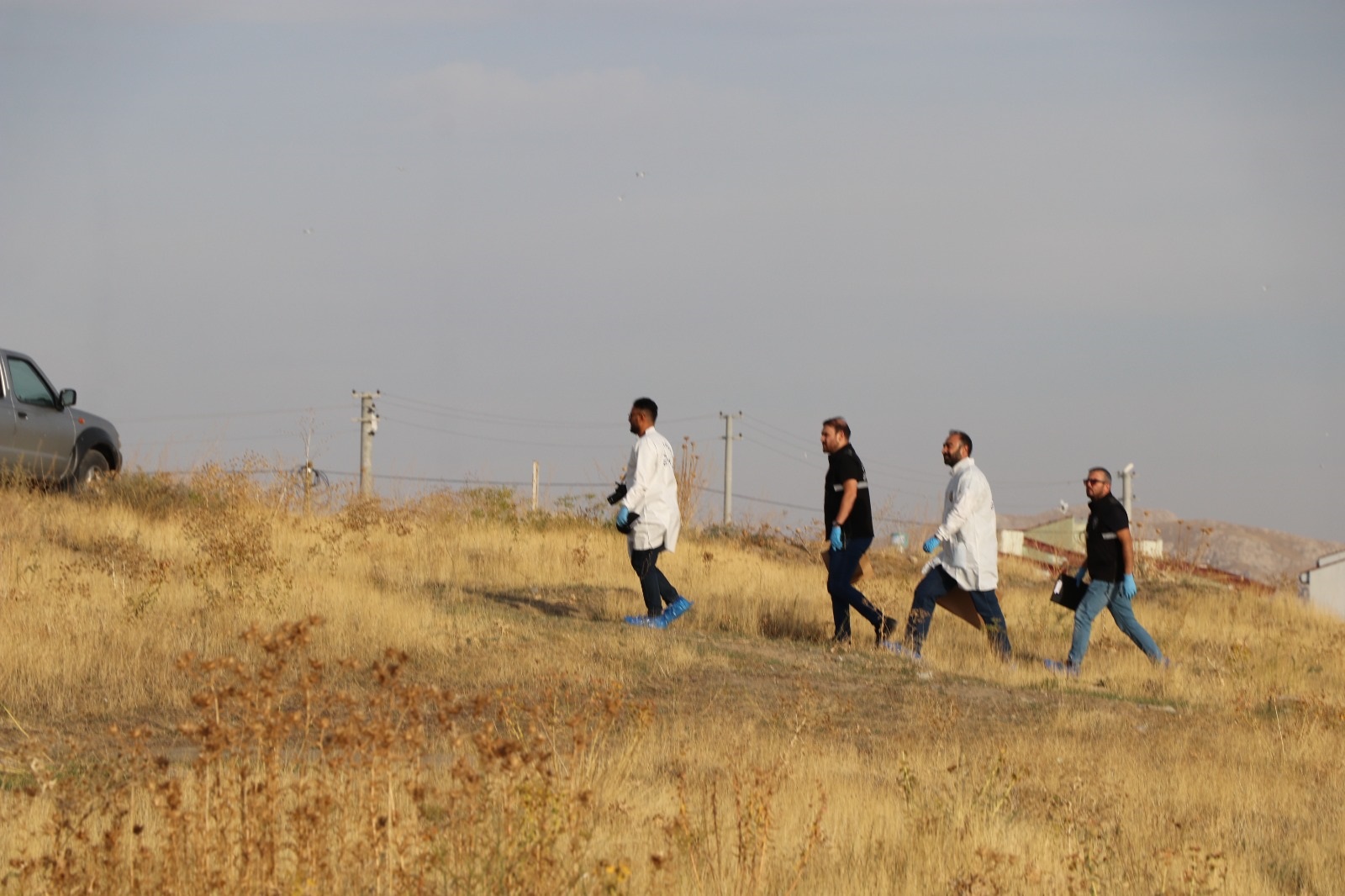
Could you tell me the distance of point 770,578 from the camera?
16.1 meters

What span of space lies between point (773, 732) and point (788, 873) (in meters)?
2.57

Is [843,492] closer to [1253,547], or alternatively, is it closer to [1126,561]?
[1126,561]

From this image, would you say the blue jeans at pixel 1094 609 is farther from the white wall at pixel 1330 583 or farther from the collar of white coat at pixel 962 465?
the white wall at pixel 1330 583

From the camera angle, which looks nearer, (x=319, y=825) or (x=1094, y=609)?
(x=319, y=825)

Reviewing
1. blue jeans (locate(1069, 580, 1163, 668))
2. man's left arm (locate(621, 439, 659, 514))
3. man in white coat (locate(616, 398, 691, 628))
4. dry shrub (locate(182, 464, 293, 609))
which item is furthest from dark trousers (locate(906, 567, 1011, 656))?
dry shrub (locate(182, 464, 293, 609))

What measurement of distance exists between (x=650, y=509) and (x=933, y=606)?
2.34 meters

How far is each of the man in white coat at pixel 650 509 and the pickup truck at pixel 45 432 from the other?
7.06 metres

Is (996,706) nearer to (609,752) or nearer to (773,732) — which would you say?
(773,732)

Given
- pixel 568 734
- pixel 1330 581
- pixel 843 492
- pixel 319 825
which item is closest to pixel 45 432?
pixel 843 492

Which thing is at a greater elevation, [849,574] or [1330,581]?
[849,574]

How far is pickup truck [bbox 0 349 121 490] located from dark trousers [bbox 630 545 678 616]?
718cm

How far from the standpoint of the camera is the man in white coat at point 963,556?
35.7ft

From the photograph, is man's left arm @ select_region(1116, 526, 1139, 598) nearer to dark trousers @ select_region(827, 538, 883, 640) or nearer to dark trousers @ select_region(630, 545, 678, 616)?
dark trousers @ select_region(827, 538, 883, 640)

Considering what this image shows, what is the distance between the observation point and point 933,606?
36.1ft
